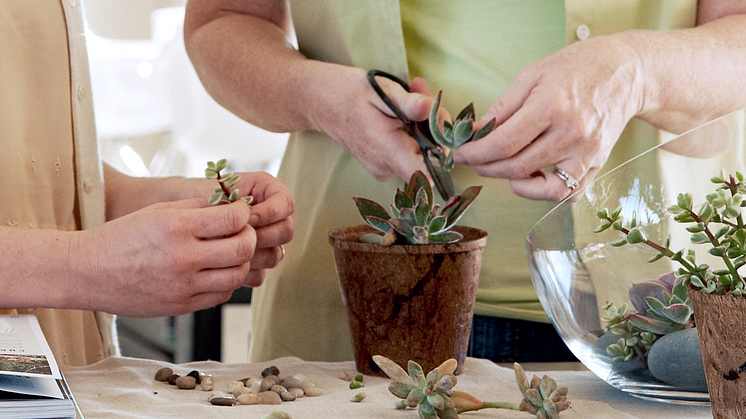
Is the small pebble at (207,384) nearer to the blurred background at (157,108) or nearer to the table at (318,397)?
the table at (318,397)

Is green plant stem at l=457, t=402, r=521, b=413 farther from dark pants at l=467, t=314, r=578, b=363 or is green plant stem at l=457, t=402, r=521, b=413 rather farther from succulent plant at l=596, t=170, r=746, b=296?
dark pants at l=467, t=314, r=578, b=363

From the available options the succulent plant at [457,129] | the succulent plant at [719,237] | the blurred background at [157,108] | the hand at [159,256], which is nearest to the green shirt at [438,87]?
the succulent plant at [457,129]

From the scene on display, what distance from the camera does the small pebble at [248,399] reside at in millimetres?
725

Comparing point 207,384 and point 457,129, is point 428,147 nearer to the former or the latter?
point 457,129

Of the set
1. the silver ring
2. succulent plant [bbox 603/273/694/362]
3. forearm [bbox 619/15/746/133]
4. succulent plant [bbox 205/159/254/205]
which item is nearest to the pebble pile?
succulent plant [bbox 205/159/254/205]

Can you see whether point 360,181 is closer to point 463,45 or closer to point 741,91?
point 463,45

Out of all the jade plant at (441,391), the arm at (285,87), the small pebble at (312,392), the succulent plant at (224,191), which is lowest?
the small pebble at (312,392)

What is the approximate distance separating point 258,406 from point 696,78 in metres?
0.73

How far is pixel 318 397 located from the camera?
76 centimetres

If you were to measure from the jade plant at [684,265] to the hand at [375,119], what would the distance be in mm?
355

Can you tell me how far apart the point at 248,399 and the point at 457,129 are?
0.42 meters

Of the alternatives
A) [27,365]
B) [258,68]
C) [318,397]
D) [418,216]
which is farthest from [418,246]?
[258,68]

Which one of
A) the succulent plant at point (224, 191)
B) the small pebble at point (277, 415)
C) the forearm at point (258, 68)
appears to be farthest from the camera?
the forearm at point (258, 68)

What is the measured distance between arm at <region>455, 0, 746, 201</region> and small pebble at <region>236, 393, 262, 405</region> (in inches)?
16.1
